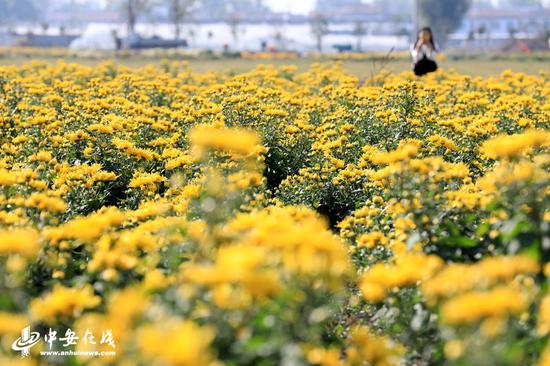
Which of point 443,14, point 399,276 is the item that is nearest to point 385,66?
point 399,276

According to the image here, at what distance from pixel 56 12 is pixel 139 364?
544 feet

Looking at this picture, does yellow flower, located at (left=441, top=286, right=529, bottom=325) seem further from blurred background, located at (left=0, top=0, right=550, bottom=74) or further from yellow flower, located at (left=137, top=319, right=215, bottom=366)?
blurred background, located at (left=0, top=0, right=550, bottom=74)

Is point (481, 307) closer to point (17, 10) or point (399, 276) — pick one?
point (399, 276)

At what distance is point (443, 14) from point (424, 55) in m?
70.1

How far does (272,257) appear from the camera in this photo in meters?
2.77

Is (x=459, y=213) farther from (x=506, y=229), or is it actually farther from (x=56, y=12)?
(x=56, y=12)

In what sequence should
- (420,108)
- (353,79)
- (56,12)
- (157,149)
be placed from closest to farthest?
(157,149)
(420,108)
(353,79)
(56,12)

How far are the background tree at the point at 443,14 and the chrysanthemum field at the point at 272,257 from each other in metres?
71.7

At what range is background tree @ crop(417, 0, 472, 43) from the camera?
253 feet

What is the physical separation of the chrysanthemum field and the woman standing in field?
16.2 feet

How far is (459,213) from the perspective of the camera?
4.21 metres

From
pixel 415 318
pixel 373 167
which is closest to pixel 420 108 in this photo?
pixel 373 167

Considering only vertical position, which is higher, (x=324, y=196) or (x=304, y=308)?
(x=304, y=308)

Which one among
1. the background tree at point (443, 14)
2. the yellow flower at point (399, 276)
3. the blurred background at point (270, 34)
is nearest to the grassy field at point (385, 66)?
the blurred background at point (270, 34)
